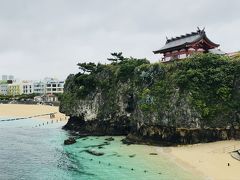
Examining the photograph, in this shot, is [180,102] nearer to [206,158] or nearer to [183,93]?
[183,93]

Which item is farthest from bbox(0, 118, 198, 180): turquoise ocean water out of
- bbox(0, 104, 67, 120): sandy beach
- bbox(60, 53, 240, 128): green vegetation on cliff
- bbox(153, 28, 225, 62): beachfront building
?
bbox(0, 104, 67, 120): sandy beach

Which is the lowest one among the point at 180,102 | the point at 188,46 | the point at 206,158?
the point at 206,158

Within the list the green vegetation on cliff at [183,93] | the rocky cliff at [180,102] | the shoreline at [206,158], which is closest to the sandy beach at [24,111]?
the rocky cliff at [180,102]

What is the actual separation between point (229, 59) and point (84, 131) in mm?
32185

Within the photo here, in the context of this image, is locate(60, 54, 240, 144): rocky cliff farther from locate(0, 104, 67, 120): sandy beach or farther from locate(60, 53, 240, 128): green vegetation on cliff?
locate(0, 104, 67, 120): sandy beach

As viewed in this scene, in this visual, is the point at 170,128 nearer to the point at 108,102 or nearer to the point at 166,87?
the point at 166,87

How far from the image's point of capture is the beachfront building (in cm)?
6462

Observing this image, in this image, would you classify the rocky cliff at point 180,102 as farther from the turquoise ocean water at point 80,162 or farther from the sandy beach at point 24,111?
the sandy beach at point 24,111

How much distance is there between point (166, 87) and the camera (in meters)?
59.2

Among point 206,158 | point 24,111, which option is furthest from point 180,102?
point 24,111

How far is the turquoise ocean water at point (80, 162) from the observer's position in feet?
134

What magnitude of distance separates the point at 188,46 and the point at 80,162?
2832 cm

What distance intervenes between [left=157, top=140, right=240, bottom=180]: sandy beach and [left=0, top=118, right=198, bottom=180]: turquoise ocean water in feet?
5.83

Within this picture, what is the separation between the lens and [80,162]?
4747 cm
